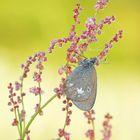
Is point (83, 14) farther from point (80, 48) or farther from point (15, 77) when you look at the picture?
point (80, 48)

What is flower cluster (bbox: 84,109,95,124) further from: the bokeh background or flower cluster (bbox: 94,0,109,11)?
the bokeh background

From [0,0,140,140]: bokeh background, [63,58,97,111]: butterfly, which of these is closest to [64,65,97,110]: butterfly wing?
[63,58,97,111]: butterfly

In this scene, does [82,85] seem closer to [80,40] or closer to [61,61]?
[80,40]

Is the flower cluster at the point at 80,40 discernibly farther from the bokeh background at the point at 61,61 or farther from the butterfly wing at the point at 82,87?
the bokeh background at the point at 61,61

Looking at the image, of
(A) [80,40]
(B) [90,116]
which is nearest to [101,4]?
(A) [80,40]

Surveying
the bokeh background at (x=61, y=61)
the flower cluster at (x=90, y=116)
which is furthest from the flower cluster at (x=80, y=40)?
the bokeh background at (x=61, y=61)

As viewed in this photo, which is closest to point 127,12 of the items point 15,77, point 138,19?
point 138,19

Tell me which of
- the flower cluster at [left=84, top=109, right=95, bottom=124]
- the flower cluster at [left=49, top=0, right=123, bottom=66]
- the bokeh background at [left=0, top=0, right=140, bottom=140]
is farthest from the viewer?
the bokeh background at [left=0, top=0, right=140, bottom=140]
